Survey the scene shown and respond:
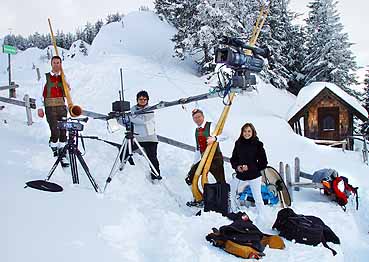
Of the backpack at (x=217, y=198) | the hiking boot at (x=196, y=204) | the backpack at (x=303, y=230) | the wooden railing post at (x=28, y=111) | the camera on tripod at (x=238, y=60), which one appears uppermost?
the camera on tripod at (x=238, y=60)

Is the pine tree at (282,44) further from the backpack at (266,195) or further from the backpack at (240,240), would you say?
the backpack at (240,240)

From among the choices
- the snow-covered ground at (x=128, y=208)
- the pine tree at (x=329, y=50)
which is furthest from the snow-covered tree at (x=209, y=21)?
the snow-covered ground at (x=128, y=208)

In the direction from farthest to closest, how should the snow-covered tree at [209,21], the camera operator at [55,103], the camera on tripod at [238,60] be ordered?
the snow-covered tree at [209,21], the camera operator at [55,103], the camera on tripod at [238,60]

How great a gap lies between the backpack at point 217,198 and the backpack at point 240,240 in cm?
92

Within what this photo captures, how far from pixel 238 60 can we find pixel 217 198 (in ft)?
7.20

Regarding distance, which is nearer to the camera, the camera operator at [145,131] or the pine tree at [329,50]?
the camera operator at [145,131]

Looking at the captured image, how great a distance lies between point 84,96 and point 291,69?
1901cm

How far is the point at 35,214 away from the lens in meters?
4.51

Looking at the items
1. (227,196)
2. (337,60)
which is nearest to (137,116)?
(227,196)

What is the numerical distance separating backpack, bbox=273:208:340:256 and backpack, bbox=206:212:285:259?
53 centimetres

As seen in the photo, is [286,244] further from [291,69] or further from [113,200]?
[291,69]

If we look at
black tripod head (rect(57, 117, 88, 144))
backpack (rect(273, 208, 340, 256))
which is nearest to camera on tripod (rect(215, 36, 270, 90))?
backpack (rect(273, 208, 340, 256))

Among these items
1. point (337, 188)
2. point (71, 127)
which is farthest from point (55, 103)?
point (337, 188)

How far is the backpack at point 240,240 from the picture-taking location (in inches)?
185
